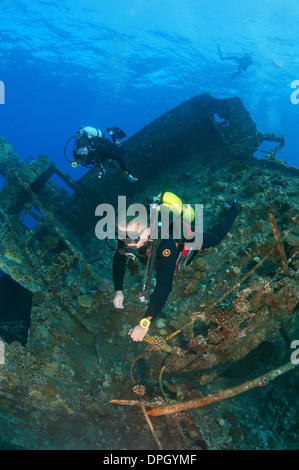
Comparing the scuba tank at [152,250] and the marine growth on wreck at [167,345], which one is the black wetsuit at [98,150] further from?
the scuba tank at [152,250]

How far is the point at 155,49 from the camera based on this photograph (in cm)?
3484

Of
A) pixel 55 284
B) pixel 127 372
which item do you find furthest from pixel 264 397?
pixel 55 284

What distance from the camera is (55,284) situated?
16.7 feet

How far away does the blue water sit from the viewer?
28125mm

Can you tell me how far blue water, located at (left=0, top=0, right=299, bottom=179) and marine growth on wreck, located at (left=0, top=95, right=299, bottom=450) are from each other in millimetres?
31410

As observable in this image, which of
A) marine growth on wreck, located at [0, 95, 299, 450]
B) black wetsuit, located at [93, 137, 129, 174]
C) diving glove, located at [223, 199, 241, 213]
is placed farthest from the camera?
black wetsuit, located at [93, 137, 129, 174]

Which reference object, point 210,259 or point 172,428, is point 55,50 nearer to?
point 210,259

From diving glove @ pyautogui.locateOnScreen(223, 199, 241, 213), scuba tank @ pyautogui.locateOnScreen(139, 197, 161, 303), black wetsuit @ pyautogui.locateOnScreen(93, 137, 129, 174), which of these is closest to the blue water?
black wetsuit @ pyautogui.locateOnScreen(93, 137, 129, 174)

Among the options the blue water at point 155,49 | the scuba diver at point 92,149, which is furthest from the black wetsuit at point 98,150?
the blue water at point 155,49

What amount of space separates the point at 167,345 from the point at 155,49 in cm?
4234

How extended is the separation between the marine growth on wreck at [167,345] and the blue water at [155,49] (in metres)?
31.4

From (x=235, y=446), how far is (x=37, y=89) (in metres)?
72.6

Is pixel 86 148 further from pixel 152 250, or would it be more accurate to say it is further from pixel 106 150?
pixel 152 250

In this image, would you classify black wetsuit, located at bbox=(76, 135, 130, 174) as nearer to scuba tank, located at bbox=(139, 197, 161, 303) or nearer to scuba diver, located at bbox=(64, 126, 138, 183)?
scuba diver, located at bbox=(64, 126, 138, 183)
